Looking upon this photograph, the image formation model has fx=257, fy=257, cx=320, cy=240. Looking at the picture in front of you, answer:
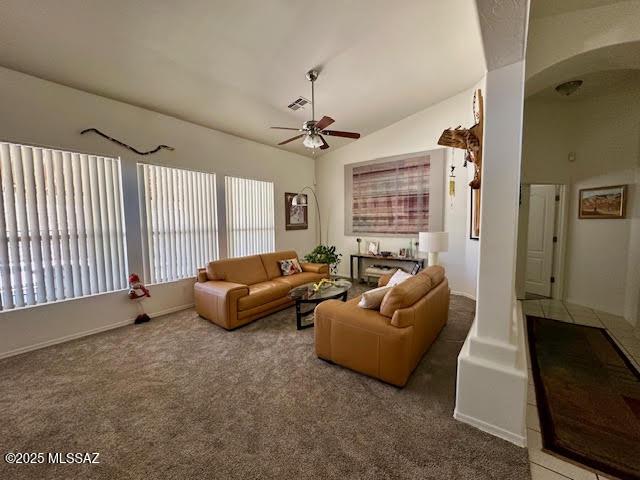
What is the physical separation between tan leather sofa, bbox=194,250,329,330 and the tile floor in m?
2.95

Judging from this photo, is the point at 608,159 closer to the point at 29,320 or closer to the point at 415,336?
the point at 415,336

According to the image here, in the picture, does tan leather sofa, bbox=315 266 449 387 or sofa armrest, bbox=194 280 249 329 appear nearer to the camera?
tan leather sofa, bbox=315 266 449 387

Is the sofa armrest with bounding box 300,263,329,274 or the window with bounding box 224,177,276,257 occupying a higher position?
the window with bounding box 224,177,276,257

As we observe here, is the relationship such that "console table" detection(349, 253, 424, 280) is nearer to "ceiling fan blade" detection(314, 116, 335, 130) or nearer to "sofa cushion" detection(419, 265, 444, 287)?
"sofa cushion" detection(419, 265, 444, 287)

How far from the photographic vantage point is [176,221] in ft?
13.3

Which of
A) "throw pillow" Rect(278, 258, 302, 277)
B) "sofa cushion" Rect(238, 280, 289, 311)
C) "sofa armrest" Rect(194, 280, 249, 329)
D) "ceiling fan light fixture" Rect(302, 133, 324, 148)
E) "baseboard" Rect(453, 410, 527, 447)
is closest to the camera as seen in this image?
"baseboard" Rect(453, 410, 527, 447)

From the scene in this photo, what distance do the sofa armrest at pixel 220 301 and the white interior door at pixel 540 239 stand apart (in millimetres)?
5107

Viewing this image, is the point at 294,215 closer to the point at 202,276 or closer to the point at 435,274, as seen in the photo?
the point at 202,276

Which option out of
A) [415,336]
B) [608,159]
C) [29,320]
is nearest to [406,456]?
[415,336]

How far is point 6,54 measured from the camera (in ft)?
7.98

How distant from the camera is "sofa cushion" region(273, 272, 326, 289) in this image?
4.15 metres

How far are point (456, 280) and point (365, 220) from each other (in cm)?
216

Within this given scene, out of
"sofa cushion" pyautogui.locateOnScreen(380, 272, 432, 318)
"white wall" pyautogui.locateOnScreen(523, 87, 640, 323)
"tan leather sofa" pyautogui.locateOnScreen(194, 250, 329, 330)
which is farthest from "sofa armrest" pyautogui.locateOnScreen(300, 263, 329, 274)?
"white wall" pyautogui.locateOnScreen(523, 87, 640, 323)

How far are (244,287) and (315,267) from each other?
1.65 m
